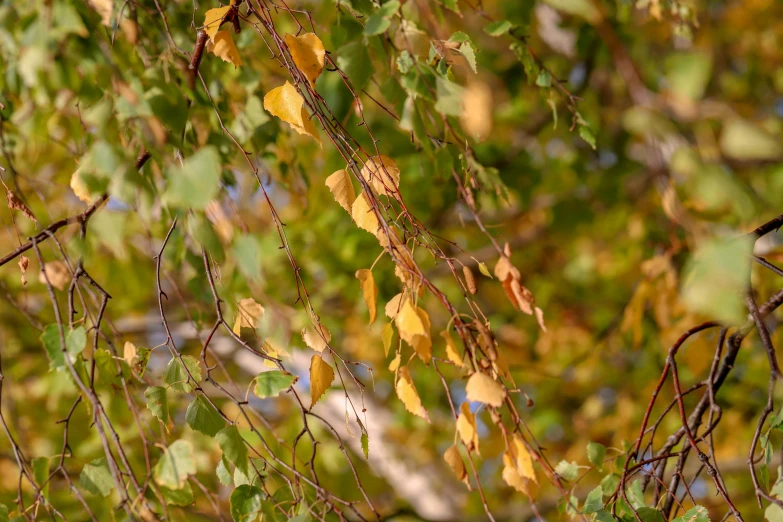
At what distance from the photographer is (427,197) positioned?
90.0 inches

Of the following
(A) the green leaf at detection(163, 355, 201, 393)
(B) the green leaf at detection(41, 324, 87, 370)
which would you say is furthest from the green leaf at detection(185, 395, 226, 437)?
(B) the green leaf at detection(41, 324, 87, 370)

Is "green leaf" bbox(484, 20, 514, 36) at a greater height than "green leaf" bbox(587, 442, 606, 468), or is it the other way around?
"green leaf" bbox(484, 20, 514, 36)

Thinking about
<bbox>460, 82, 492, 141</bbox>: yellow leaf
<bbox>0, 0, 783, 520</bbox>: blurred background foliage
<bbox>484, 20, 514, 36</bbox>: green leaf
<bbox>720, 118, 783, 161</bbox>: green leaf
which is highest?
<bbox>720, 118, 783, 161</bbox>: green leaf

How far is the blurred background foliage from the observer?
0.63 meters

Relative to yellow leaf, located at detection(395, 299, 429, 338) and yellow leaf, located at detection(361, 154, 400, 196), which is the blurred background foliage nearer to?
yellow leaf, located at detection(361, 154, 400, 196)

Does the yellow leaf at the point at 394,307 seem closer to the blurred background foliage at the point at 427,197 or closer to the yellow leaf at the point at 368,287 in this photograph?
the yellow leaf at the point at 368,287

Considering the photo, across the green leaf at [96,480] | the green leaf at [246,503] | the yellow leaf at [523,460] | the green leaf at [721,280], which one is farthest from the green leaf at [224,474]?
the green leaf at [721,280]

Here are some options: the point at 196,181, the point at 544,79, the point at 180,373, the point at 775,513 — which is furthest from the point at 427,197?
the point at 196,181

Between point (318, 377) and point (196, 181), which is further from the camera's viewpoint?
point (318, 377)

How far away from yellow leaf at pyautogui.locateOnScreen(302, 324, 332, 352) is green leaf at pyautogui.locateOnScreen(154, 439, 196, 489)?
17 cm

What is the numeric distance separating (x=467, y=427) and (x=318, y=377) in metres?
0.18

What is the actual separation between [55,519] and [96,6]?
2.18 feet

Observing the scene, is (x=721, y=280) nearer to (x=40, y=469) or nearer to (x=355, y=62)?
(x=355, y=62)

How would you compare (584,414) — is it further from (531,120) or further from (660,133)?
(660,133)
